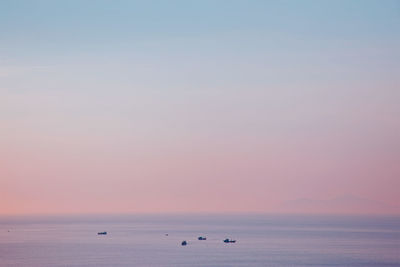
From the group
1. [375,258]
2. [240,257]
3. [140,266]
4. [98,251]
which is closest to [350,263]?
[375,258]

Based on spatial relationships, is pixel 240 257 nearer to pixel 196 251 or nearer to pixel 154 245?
pixel 196 251

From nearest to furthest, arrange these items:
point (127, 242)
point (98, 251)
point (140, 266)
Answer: point (140, 266) < point (98, 251) < point (127, 242)

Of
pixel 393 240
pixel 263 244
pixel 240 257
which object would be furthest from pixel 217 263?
pixel 393 240

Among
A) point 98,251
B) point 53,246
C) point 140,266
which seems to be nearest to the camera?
point 140,266

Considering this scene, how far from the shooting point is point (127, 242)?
101m

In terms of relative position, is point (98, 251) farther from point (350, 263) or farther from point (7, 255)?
point (350, 263)

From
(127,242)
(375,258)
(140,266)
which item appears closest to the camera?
(140,266)

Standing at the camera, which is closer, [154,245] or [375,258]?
[375,258]

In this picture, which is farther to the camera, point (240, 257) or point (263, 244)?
point (263, 244)

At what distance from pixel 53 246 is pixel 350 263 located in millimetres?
47756

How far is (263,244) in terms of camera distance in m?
96.2

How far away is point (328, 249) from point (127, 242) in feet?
117

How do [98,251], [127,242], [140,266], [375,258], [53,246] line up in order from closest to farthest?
[140,266] < [375,258] < [98,251] < [53,246] < [127,242]

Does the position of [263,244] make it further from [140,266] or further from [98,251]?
[140,266]
